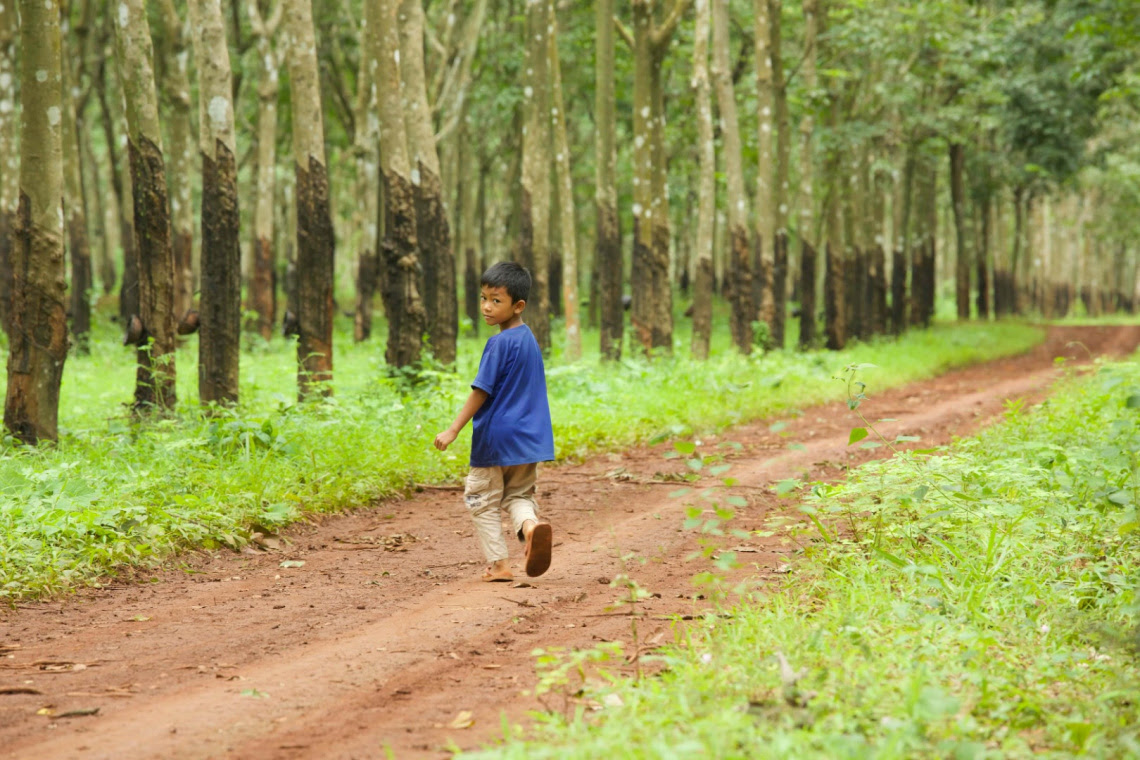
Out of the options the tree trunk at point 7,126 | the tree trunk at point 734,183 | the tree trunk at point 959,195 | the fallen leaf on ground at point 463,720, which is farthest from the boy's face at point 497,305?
the tree trunk at point 959,195

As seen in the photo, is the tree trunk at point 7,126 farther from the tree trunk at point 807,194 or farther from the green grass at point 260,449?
the tree trunk at point 807,194

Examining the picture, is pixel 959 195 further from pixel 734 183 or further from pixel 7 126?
pixel 7 126

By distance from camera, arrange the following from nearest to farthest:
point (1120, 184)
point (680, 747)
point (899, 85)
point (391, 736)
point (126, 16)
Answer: point (680, 747) < point (391, 736) < point (126, 16) < point (899, 85) < point (1120, 184)

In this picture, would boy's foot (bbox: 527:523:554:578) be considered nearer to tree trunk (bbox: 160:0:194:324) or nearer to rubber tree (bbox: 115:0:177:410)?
rubber tree (bbox: 115:0:177:410)

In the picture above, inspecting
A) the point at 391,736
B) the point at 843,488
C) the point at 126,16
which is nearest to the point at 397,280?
the point at 126,16

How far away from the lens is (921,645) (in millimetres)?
4215

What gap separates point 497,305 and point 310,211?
270 inches

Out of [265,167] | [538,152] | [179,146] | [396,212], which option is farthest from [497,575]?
[265,167]

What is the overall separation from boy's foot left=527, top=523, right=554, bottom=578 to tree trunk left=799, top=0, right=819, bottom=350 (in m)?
17.2

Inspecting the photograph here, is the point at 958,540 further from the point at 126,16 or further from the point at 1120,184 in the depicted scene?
the point at 1120,184

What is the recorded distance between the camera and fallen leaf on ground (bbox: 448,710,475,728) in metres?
3.78

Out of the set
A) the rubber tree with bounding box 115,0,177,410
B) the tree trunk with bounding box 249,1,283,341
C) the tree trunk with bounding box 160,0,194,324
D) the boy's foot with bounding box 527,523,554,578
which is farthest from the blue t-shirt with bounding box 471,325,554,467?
the tree trunk with bounding box 249,1,283,341

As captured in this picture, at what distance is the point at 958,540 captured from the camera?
5.93 meters

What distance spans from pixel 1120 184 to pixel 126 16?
40961 millimetres
